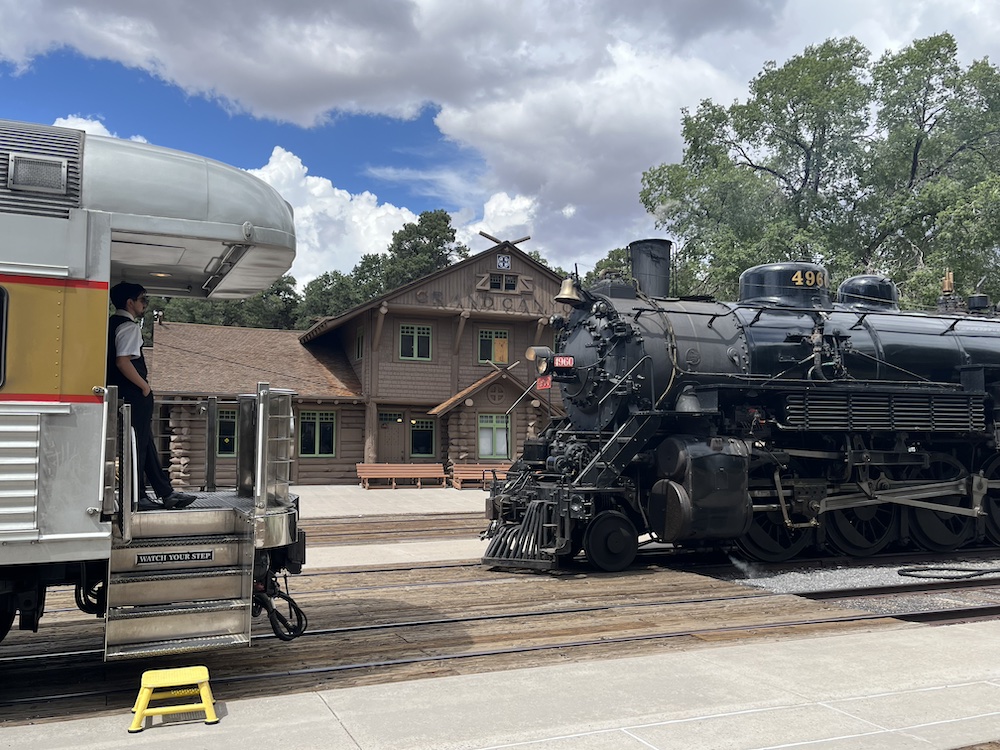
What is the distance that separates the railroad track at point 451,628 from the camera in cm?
579

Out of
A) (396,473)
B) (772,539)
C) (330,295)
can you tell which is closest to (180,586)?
(772,539)

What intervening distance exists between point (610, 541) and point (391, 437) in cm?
1672

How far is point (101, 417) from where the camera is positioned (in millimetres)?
5051

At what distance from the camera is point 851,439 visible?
11344 mm

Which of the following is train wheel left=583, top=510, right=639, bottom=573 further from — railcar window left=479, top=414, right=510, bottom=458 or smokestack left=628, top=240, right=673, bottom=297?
railcar window left=479, top=414, right=510, bottom=458

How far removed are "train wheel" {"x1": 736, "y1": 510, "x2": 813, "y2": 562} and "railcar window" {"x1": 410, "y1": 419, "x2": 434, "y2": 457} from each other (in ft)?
54.3

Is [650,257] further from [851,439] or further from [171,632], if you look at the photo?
[171,632]

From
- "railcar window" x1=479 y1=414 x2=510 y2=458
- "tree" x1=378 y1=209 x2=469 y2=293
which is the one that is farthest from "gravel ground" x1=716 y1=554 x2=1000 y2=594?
"tree" x1=378 y1=209 x2=469 y2=293

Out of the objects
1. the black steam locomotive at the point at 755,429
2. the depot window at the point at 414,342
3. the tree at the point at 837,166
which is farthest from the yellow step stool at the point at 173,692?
the tree at the point at 837,166

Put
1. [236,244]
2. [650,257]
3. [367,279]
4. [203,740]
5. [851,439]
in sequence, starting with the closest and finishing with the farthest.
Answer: [203,740] < [236,244] < [851,439] < [650,257] < [367,279]

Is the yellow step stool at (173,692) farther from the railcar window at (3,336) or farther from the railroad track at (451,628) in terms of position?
the railcar window at (3,336)

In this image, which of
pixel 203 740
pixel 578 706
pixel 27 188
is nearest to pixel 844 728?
pixel 578 706

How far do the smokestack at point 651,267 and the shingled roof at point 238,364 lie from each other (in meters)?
14.0

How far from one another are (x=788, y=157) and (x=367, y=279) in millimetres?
32097
